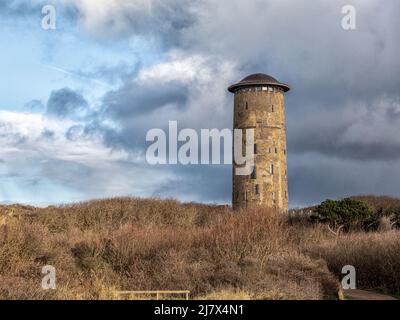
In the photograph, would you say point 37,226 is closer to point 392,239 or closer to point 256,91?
point 392,239

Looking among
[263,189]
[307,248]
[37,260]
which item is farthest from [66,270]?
[263,189]

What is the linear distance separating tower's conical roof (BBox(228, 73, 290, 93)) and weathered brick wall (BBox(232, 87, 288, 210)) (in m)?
0.46

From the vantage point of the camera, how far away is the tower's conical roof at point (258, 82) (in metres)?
42.8

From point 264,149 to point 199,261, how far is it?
24391mm

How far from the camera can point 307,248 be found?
72.4ft

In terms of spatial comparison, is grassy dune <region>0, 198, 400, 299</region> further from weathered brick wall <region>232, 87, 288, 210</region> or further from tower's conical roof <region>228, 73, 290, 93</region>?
tower's conical roof <region>228, 73, 290, 93</region>

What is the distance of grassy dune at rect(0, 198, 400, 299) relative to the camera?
→ 15664 millimetres

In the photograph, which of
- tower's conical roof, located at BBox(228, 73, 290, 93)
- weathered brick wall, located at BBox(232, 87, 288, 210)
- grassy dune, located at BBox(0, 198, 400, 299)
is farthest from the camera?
tower's conical roof, located at BBox(228, 73, 290, 93)

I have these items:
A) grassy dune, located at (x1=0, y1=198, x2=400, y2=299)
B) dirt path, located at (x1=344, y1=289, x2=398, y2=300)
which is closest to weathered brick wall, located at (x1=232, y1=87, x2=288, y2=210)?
grassy dune, located at (x1=0, y1=198, x2=400, y2=299)

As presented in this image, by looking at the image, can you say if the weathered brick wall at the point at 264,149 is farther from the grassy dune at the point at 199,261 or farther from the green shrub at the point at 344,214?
the grassy dune at the point at 199,261

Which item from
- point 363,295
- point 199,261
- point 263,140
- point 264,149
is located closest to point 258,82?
point 263,140

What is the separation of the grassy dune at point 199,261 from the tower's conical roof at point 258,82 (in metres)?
19.3

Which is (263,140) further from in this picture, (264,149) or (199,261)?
(199,261)

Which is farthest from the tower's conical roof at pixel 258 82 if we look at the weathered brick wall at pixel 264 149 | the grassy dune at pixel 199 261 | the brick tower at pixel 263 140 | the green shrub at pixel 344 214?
the grassy dune at pixel 199 261
